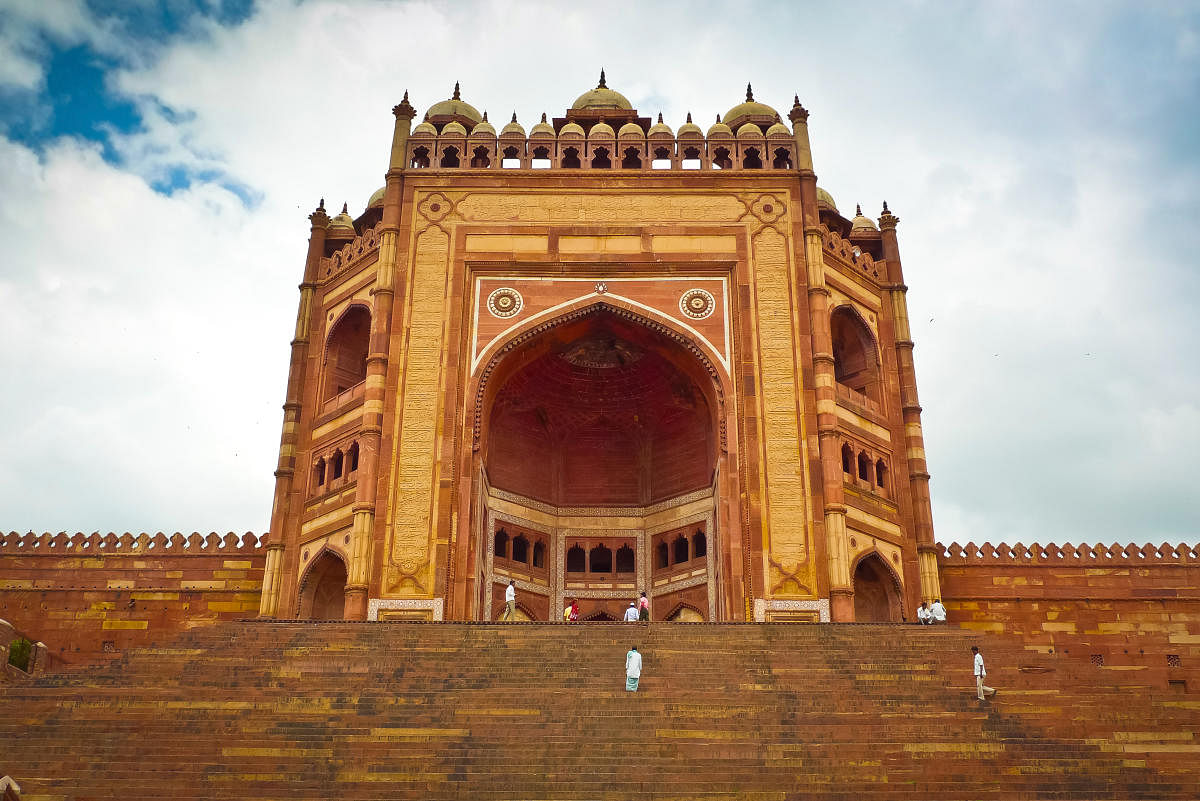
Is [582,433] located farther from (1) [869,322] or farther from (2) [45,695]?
(2) [45,695]

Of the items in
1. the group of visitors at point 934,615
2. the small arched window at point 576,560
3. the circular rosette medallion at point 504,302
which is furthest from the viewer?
the small arched window at point 576,560

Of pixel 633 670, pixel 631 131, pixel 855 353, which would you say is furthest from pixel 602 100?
pixel 633 670

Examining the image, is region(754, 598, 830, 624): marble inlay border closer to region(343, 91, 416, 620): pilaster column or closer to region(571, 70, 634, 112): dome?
region(343, 91, 416, 620): pilaster column

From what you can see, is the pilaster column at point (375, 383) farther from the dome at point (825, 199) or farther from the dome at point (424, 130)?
the dome at point (825, 199)

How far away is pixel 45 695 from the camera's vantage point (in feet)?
51.4

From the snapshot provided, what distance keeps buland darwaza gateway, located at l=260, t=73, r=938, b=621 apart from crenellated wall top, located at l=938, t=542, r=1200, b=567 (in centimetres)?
107

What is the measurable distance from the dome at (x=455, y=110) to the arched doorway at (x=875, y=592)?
13862mm

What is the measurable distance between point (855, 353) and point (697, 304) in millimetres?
4828

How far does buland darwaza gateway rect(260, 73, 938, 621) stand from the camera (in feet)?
79.0

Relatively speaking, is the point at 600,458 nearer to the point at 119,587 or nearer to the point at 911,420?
the point at 911,420

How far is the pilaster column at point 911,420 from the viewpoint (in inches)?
1017

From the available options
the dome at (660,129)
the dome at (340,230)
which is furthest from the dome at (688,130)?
the dome at (340,230)

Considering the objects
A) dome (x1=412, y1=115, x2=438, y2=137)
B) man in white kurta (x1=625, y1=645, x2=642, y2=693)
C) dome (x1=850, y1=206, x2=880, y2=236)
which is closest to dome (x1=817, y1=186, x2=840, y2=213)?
dome (x1=850, y1=206, x2=880, y2=236)

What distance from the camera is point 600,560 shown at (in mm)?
28672
